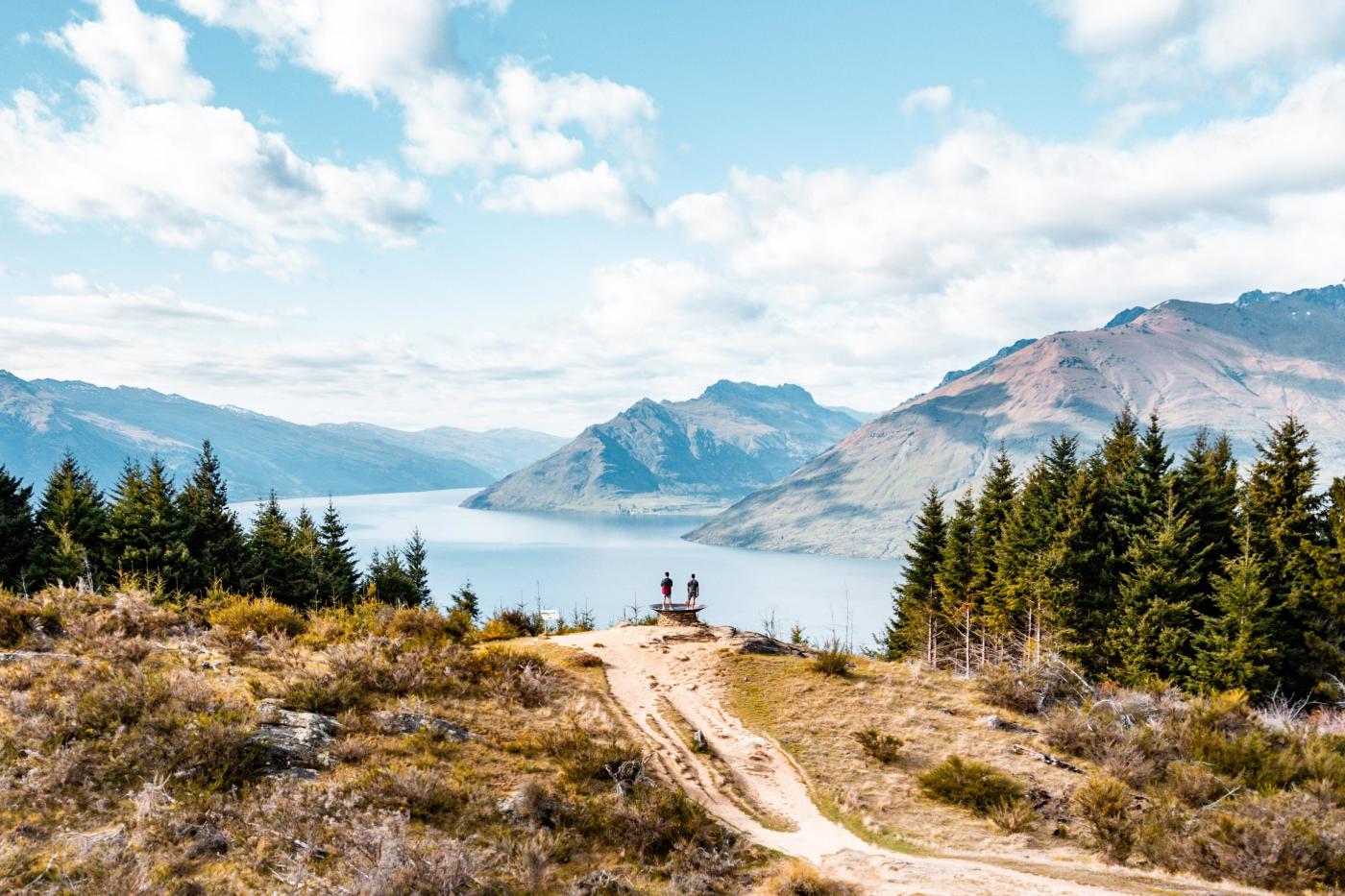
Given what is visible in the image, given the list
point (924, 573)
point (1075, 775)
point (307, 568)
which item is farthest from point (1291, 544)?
point (307, 568)

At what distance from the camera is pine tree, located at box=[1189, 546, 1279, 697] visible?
3128 cm

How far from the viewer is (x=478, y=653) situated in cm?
2172

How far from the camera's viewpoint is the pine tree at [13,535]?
131ft

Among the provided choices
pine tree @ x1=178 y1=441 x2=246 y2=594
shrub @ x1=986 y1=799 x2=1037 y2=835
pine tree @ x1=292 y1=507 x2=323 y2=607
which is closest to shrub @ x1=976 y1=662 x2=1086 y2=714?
shrub @ x1=986 y1=799 x2=1037 y2=835

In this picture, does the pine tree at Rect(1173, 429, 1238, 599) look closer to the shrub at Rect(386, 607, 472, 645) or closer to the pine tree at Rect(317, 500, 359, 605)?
the shrub at Rect(386, 607, 472, 645)

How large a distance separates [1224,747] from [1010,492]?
33128 mm

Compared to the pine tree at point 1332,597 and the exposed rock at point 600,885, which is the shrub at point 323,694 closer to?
the exposed rock at point 600,885

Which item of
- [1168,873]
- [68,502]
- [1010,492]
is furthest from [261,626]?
[1010,492]

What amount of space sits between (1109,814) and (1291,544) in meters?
30.1

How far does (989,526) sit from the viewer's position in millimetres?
47375

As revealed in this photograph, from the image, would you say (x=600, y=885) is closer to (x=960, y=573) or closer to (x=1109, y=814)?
(x=1109, y=814)

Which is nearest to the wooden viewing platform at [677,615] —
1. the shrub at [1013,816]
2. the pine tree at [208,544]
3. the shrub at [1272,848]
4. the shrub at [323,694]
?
the shrub at [323,694]

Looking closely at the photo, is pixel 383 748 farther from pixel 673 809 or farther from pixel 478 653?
pixel 478 653

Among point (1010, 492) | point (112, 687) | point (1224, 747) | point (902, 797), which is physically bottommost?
point (902, 797)
